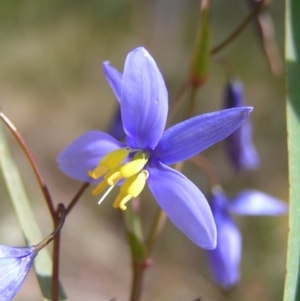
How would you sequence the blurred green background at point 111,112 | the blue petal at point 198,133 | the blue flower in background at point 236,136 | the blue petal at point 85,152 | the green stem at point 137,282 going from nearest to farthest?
1. the blue petal at point 198,133
2. the blue petal at point 85,152
3. the green stem at point 137,282
4. the blue flower in background at point 236,136
5. the blurred green background at point 111,112

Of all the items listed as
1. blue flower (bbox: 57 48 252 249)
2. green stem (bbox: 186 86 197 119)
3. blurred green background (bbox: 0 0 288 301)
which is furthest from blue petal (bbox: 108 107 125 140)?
blurred green background (bbox: 0 0 288 301)

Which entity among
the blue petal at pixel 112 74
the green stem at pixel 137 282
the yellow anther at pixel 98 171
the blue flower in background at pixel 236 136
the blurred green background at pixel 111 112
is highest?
the blue petal at pixel 112 74

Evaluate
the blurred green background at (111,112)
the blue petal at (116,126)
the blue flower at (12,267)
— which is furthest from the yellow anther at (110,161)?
the blurred green background at (111,112)

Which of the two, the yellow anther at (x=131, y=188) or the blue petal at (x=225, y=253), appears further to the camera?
the blue petal at (x=225, y=253)

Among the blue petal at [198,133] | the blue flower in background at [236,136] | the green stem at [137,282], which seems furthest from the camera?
the blue flower in background at [236,136]

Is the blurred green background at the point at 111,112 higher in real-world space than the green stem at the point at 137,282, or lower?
lower

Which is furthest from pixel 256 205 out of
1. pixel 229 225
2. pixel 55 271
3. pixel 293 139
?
pixel 55 271

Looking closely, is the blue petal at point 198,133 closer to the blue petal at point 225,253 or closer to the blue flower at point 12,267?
the blue flower at point 12,267

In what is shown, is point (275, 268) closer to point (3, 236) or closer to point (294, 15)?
point (3, 236)
